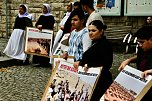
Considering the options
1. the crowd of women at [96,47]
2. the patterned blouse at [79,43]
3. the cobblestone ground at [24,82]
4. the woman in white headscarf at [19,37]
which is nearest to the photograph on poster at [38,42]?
the cobblestone ground at [24,82]

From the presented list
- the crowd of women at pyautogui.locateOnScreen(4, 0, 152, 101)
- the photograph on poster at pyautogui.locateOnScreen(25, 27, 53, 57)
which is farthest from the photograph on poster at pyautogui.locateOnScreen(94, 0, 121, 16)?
the crowd of women at pyautogui.locateOnScreen(4, 0, 152, 101)

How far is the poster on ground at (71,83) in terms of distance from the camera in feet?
14.3

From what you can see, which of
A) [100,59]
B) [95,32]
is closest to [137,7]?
[95,32]

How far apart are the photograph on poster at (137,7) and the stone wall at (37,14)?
7.8 inches

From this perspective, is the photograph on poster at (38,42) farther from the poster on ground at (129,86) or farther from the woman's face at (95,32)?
the poster on ground at (129,86)

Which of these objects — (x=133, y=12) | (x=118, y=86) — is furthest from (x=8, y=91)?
(x=133, y=12)

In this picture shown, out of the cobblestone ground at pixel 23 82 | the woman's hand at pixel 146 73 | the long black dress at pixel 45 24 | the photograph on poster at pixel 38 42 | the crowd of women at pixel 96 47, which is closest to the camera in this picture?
the woman's hand at pixel 146 73

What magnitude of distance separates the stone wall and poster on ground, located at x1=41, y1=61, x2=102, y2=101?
27.7 feet

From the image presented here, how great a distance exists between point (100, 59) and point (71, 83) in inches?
17.0

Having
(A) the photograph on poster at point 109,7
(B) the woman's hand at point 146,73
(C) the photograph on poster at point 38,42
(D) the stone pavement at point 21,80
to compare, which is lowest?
(D) the stone pavement at point 21,80

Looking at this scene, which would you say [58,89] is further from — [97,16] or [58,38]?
[58,38]

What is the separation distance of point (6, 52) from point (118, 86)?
6.72 metres

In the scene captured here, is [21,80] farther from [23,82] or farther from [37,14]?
[37,14]

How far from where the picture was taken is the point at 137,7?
12727 mm
